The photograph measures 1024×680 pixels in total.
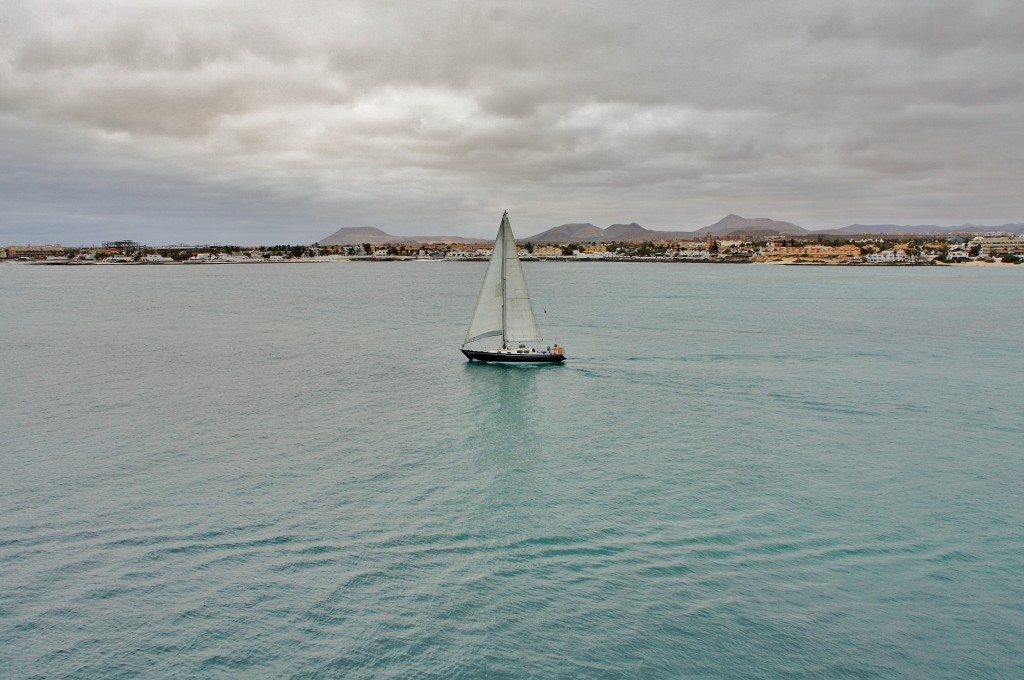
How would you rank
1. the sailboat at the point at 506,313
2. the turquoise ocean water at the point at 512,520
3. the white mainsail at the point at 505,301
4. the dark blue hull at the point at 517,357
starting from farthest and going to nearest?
the dark blue hull at the point at 517,357
the sailboat at the point at 506,313
the white mainsail at the point at 505,301
the turquoise ocean water at the point at 512,520

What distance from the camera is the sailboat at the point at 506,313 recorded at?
43000mm

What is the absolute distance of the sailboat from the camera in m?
43.0

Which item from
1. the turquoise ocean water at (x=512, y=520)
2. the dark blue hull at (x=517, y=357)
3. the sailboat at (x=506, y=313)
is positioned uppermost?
→ the sailboat at (x=506, y=313)

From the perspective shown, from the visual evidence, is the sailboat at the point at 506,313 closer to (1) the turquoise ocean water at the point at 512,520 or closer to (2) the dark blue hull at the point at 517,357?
(2) the dark blue hull at the point at 517,357

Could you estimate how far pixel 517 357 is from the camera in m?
44.1

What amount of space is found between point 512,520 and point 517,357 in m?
24.5

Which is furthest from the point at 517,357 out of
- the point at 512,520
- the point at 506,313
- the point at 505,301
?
the point at 512,520

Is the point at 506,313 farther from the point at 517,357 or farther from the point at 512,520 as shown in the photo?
the point at 512,520

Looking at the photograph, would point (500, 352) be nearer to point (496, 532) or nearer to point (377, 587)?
point (496, 532)

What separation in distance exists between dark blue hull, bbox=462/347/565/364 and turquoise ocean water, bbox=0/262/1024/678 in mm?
825

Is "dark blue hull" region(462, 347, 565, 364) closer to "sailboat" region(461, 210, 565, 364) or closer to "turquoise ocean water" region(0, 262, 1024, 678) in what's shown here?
"sailboat" region(461, 210, 565, 364)

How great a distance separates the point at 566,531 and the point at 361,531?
19.5 ft

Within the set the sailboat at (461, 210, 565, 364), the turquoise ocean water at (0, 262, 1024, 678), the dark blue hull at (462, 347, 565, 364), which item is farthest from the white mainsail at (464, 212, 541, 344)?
the turquoise ocean water at (0, 262, 1024, 678)

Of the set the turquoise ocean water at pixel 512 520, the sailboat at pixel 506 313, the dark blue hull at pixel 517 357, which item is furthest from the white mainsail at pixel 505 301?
the turquoise ocean water at pixel 512 520
